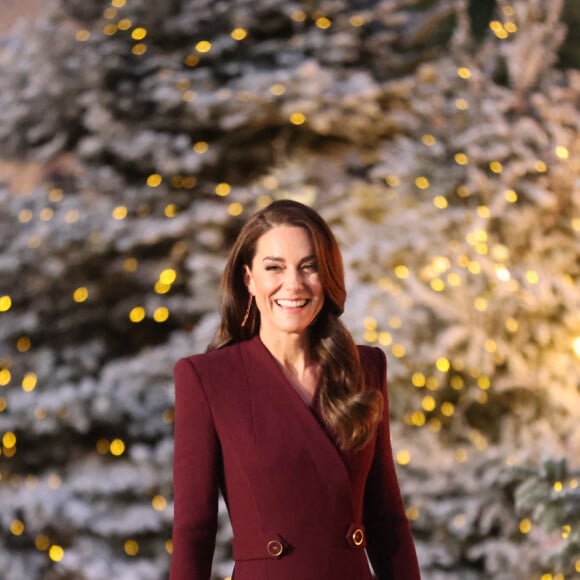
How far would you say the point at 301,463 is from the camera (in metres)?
1.24

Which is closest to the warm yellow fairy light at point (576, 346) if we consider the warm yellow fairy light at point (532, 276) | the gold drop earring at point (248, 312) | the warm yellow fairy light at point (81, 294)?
the warm yellow fairy light at point (532, 276)

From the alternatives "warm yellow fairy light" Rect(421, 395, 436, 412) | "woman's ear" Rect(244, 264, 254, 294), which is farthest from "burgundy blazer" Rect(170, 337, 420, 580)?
"warm yellow fairy light" Rect(421, 395, 436, 412)

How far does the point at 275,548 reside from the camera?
47.8 inches

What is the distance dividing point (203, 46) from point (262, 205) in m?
0.65

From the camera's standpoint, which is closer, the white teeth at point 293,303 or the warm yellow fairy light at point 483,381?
the white teeth at point 293,303

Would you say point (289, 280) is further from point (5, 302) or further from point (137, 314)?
point (5, 302)

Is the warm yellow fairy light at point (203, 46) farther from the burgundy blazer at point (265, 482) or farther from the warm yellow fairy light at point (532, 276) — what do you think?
A: the burgundy blazer at point (265, 482)

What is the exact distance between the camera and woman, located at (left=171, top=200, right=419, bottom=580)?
4.02 feet

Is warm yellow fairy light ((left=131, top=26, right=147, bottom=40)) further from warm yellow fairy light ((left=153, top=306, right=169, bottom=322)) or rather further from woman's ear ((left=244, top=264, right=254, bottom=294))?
woman's ear ((left=244, top=264, right=254, bottom=294))

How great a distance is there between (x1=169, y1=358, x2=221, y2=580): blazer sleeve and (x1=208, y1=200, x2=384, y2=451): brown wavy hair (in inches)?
5.3

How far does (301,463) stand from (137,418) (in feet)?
6.51

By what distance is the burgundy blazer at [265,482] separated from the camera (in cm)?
122

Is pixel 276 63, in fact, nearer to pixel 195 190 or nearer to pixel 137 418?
pixel 195 190

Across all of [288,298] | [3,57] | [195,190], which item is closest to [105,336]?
[195,190]
